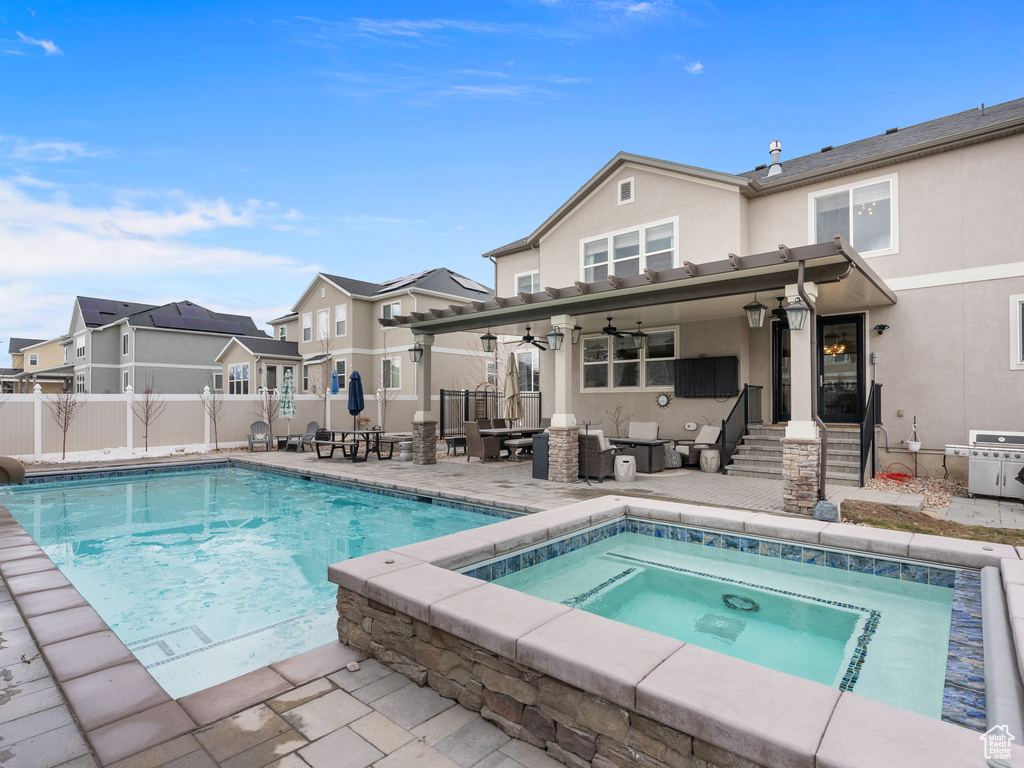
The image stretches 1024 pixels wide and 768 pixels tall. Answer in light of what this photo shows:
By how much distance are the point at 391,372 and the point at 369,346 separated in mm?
1618

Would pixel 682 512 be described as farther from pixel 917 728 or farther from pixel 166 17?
pixel 166 17

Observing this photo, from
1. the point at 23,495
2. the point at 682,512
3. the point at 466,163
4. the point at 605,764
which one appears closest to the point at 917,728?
the point at 605,764

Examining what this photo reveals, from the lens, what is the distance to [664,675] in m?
2.03

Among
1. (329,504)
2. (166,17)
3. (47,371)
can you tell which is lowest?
(329,504)

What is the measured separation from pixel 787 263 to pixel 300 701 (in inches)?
275

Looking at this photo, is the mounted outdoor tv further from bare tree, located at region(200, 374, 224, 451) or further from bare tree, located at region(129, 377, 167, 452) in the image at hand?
bare tree, located at region(129, 377, 167, 452)

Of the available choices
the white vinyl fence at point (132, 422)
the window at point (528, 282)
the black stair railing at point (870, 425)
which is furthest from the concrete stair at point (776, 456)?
the white vinyl fence at point (132, 422)

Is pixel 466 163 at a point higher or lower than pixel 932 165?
higher

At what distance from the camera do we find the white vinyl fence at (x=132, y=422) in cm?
1234

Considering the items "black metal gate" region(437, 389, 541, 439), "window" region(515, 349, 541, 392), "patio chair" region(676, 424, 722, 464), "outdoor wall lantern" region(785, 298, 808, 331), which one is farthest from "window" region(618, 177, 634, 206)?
"window" region(515, 349, 541, 392)

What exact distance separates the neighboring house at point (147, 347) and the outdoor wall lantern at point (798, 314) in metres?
26.7

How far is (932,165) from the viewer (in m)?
8.87

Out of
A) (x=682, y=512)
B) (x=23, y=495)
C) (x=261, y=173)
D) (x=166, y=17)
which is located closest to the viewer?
(x=682, y=512)

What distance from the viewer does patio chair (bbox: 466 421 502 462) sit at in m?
11.6
